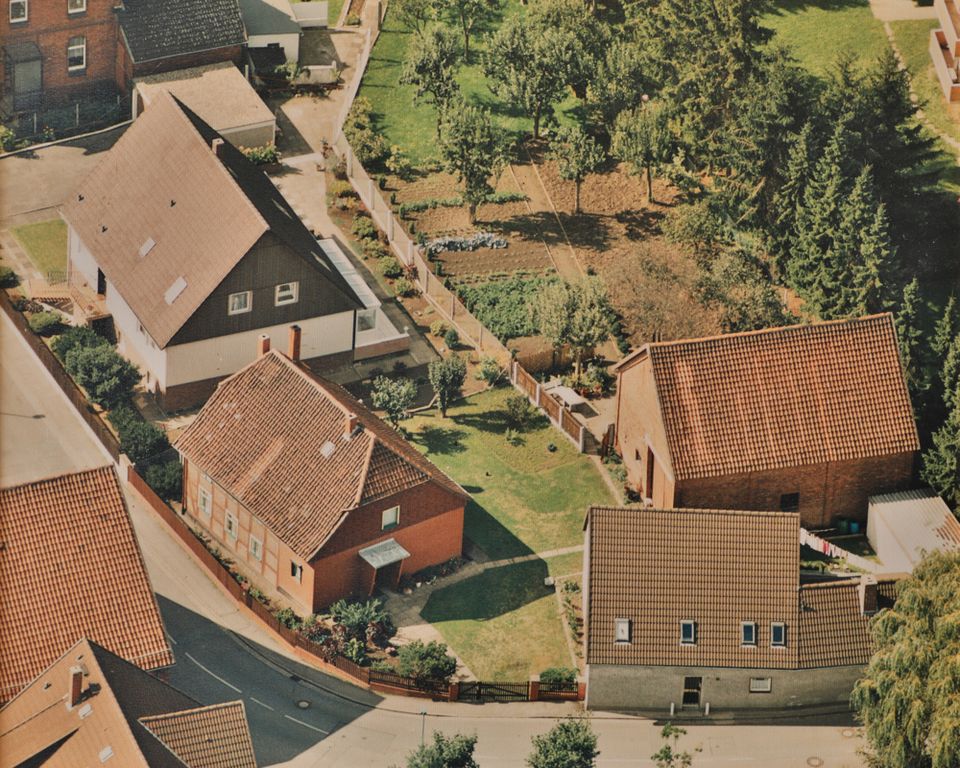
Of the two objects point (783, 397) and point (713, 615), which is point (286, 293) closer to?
point (783, 397)

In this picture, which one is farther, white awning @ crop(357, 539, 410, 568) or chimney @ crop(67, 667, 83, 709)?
white awning @ crop(357, 539, 410, 568)

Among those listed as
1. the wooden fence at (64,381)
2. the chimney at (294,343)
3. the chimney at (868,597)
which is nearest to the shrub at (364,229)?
the chimney at (294,343)

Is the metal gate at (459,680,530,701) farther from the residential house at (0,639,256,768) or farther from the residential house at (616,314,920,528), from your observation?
the residential house at (0,639,256,768)

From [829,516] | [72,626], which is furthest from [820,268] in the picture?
[72,626]

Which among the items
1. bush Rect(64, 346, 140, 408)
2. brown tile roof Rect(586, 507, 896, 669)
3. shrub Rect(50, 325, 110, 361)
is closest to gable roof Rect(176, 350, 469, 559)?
bush Rect(64, 346, 140, 408)

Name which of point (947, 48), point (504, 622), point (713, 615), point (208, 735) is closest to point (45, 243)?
point (504, 622)

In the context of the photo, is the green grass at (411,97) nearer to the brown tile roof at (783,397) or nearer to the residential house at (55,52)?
the residential house at (55,52)

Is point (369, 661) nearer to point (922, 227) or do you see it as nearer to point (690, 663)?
point (690, 663)
